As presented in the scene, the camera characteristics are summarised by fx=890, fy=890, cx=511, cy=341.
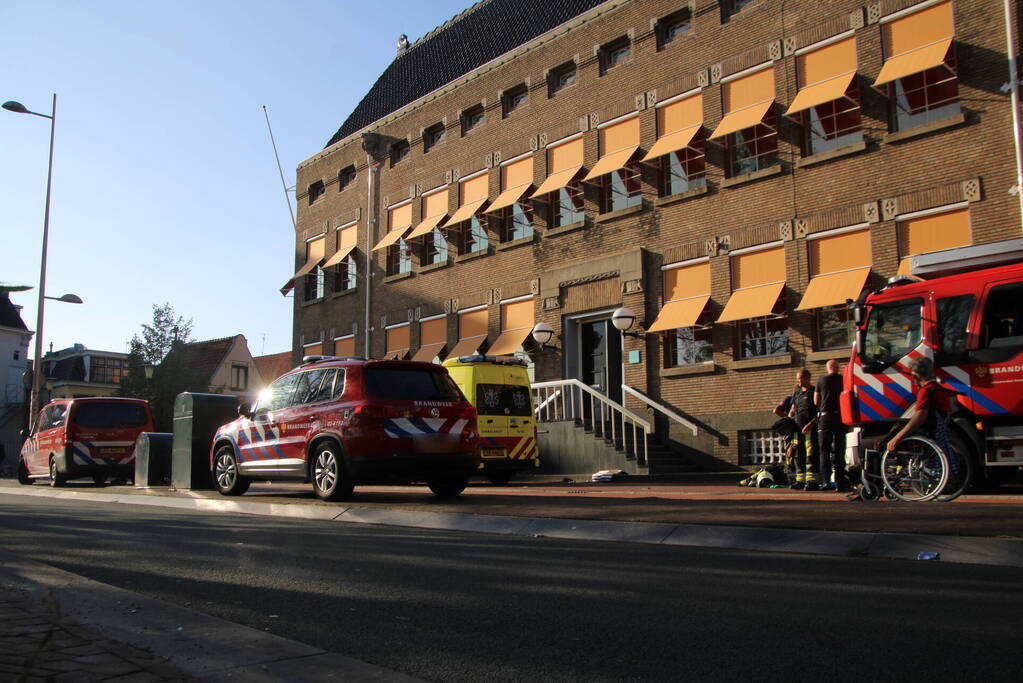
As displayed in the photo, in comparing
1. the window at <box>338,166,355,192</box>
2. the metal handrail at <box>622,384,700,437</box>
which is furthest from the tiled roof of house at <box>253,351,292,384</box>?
the metal handrail at <box>622,384,700,437</box>

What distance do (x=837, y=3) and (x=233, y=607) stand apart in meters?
18.2

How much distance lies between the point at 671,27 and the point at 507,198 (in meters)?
6.16

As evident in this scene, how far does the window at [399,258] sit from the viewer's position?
28.7 meters

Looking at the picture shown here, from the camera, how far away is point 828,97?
17.9 metres

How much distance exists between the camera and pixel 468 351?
25312 mm

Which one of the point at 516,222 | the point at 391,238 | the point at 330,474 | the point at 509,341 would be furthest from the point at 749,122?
the point at 391,238

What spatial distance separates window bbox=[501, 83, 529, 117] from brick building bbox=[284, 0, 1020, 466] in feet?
0.19

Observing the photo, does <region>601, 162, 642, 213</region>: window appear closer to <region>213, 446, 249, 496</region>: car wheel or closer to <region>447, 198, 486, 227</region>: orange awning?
<region>447, 198, 486, 227</region>: orange awning

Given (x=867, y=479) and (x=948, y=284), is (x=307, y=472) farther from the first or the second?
(x=948, y=284)

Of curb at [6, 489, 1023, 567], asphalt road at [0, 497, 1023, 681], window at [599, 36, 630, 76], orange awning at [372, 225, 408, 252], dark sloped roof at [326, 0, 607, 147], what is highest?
dark sloped roof at [326, 0, 607, 147]

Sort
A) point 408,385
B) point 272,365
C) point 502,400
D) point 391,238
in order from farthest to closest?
1. point 272,365
2. point 391,238
3. point 502,400
4. point 408,385

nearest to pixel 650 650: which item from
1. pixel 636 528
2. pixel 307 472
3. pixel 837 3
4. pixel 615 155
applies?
pixel 636 528

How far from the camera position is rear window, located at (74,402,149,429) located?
19.6m

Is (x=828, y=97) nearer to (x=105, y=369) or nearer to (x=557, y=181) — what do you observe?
(x=557, y=181)
